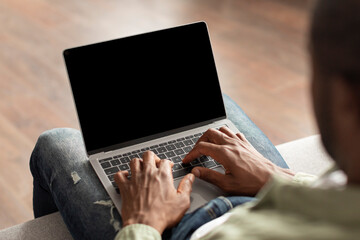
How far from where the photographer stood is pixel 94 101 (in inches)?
44.8

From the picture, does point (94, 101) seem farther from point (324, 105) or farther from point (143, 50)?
point (324, 105)

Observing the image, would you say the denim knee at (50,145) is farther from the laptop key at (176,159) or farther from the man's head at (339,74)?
the man's head at (339,74)

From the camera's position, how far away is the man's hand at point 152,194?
35.6 inches

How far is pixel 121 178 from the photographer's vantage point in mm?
1008

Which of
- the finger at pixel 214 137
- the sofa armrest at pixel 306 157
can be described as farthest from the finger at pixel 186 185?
the sofa armrest at pixel 306 157

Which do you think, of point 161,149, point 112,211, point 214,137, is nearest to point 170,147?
point 161,149

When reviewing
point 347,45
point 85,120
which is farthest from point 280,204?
point 85,120

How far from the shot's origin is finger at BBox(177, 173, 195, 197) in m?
0.99

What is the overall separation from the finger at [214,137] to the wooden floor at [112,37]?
89 centimetres

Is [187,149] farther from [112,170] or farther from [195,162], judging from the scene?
[112,170]

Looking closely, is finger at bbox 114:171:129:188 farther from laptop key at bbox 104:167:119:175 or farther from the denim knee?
the denim knee

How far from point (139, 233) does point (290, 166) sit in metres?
0.65

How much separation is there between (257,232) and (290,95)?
1.84 meters

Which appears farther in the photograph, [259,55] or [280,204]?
[259,55]
